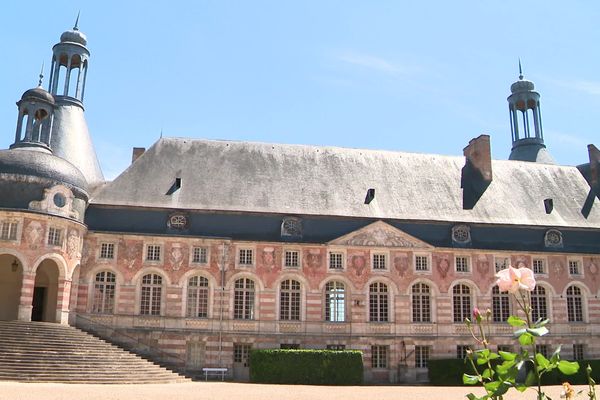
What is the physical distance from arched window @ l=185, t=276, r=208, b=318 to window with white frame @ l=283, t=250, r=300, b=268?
379 cm

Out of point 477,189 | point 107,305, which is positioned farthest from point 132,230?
point 477,189

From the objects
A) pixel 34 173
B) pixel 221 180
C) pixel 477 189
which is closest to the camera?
pixel 34 173

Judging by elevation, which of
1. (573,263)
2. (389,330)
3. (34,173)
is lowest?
(389,330)

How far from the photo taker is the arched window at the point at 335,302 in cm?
2777

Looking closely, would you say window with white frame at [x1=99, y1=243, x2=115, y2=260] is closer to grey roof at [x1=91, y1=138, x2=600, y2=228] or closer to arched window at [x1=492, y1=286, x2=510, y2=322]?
grey roof at [x1=91, y1=138, x2=600, y2=228]

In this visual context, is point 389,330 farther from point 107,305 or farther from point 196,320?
point 107,305

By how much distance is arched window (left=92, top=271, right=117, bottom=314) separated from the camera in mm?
26266

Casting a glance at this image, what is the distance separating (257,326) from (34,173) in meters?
11.5

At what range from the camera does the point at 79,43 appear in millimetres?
34719

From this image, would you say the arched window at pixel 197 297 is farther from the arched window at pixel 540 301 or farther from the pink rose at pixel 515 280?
the pink rose at pixel 515 280

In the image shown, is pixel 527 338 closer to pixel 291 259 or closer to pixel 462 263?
pixel 291 259

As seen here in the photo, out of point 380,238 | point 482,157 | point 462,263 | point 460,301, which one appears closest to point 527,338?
point 380,238

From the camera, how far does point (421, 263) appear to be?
1131 inches

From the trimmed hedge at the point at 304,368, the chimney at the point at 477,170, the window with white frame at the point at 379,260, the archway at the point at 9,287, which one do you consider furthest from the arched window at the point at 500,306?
the archway at the point at 9,287
